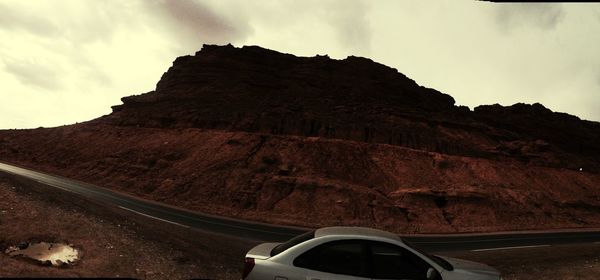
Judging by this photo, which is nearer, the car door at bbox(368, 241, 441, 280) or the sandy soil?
the car door at bbox(368, 241, 441, 280)

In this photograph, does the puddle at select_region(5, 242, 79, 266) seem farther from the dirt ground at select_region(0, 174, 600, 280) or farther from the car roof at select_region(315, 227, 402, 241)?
the car roof at select_region(315, 227, 402, 241)

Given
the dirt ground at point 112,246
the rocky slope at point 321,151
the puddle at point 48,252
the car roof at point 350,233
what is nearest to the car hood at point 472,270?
the car roof at point 350,233

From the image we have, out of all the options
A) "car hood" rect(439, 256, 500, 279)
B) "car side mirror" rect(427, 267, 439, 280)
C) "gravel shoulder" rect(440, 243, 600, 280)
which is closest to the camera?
"car side mirror" rect(427, 267, 439, 280)

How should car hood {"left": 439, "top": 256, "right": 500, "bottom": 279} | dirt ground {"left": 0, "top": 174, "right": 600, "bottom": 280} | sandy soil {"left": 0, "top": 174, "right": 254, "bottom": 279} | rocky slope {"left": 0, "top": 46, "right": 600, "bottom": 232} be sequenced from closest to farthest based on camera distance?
car hood {"left": 439, "top": 256, "right": 500, "bottom": 279}, sandy soil {"left": 0, "top": 174, "right": 254, "bottom": 279}, dirt ground {"left": 0, "top": 174, "right": 600, "bottom": 280}, rocky slope {"left": 0, "top": 46, "right": 600, "bottom": 232}

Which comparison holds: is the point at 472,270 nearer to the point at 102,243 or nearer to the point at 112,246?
the point at 112,246

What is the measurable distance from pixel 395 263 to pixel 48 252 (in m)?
8.10

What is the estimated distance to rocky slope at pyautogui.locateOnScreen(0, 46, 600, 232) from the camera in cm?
3750

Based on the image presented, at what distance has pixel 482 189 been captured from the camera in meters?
42.1

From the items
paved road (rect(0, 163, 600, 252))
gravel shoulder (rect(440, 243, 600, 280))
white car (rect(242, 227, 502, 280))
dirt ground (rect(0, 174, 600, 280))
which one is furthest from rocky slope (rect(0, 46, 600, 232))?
white car (rect(242, 227, 502, 280))

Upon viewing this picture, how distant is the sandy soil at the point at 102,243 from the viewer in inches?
373

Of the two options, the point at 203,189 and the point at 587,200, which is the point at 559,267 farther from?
the point at 587,200

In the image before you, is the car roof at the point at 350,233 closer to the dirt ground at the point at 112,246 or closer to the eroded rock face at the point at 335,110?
the dirt ground at the point at 112,246

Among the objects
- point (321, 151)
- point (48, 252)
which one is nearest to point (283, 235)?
point (48, 252)

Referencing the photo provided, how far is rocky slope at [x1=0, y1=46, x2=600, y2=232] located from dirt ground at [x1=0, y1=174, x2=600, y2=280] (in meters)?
18.0
